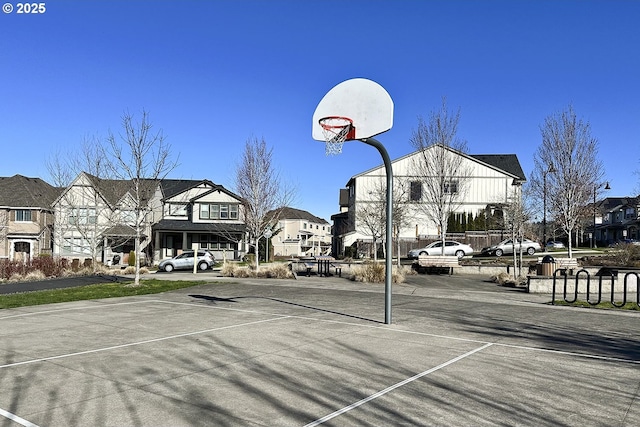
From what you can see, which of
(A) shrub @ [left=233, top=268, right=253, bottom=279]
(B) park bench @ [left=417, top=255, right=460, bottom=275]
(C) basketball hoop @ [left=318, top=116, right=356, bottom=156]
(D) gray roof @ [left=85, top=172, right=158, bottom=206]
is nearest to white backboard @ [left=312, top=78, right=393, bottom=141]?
(C) basketball hoop @ [left=318, top=116, right=356, bottom=156]

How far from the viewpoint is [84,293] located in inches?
753

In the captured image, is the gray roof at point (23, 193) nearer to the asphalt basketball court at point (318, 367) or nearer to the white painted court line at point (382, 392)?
the asphalt basketball court at point (318, 367)

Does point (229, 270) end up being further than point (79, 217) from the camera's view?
No

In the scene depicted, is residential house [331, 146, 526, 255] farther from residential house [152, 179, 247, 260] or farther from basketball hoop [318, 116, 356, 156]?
basketball hoop [318, 116, 356, 156]

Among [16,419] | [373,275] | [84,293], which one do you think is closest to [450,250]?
[373,275]

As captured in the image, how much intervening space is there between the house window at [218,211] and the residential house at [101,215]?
5.06 metres

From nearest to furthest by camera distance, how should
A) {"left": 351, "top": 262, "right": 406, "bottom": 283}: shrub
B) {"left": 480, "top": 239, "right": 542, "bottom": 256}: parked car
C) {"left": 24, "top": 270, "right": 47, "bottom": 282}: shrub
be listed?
1. {"left": 351, "top": 262, "right": 406, "bottom": 283}: shrub
2. {"left": 24, "top": 270, "right": 47, "bottom": 282}: shrub
3. {"left": 480, "top": 239, "right": 542, "bottom": 256}: parked car

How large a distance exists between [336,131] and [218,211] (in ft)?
135

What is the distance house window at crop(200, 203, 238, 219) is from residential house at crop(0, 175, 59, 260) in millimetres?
13554

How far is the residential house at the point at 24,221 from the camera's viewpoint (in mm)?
47469

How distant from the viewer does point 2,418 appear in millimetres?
5336

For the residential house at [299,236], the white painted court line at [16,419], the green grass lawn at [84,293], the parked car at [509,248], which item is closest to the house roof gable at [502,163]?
the parked car at [509,248]

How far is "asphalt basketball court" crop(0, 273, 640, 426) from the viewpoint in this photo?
5531 mm

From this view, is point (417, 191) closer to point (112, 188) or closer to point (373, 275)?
point (112, 188)
